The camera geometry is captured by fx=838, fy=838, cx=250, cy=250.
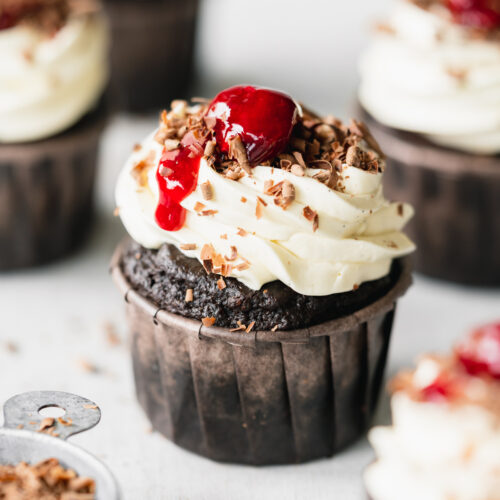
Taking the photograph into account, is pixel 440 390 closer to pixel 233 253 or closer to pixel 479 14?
pixel 233 253

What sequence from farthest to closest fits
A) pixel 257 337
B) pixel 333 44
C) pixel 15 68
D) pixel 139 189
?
pixel 333 44
pixel 15 68
pixel 139 189
pixel 257 337

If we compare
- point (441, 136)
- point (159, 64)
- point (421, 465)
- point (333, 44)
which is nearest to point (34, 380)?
point (421, 465)

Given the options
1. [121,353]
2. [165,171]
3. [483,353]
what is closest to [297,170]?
[165,171]

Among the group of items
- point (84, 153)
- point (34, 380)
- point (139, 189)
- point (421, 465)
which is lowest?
point (34, 380)

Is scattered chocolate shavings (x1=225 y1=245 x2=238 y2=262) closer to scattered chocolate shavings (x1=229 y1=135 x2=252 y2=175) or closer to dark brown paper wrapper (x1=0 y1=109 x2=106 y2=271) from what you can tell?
scattered chocolate shavings (x1=229 y1=135 x2=252 y2=175)

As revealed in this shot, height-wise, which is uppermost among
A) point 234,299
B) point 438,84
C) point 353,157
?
point 353,157

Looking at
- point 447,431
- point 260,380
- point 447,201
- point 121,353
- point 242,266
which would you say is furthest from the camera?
point 447,201

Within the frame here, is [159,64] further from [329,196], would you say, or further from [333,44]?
[329,196]
